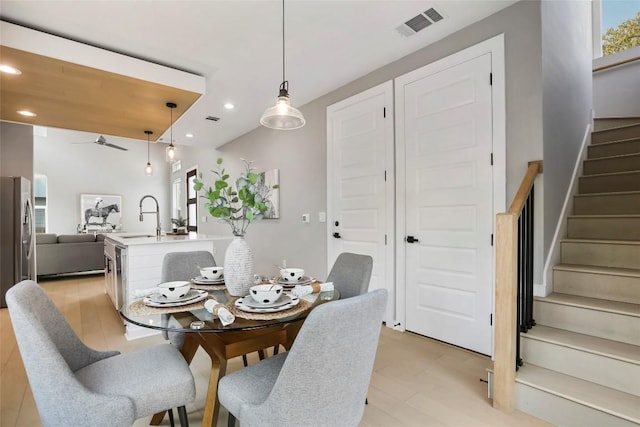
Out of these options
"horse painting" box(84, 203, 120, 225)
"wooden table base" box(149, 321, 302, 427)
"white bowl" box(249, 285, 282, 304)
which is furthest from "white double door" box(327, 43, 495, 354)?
"horse painting" box(84, 203, 120, 225)

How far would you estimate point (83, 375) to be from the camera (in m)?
1.35

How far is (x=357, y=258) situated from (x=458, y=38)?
6.68 ft

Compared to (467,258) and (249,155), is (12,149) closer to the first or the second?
(249,155)

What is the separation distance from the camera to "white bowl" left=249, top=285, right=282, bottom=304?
1.44 meters

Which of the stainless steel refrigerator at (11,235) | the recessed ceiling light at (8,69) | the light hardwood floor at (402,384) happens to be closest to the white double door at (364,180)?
the light hardwood floor at (402,384)

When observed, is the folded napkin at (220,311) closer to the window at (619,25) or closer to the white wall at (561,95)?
the white wall at (561,95)

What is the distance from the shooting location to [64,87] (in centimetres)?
299

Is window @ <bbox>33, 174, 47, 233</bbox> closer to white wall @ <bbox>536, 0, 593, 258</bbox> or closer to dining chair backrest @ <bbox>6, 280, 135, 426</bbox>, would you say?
dining chair backrest @ <bbox>6, 280, 135, 426</bbox>

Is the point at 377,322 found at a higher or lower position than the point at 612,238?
lower

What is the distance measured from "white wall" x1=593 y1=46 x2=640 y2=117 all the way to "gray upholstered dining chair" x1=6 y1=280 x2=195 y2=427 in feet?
17.7

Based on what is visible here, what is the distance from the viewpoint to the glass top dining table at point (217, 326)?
1.26m

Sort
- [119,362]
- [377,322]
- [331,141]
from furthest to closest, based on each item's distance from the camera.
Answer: [331,141]
[119,362]
[377,322]

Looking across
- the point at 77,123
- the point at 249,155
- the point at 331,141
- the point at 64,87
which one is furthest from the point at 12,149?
the point at 331,141

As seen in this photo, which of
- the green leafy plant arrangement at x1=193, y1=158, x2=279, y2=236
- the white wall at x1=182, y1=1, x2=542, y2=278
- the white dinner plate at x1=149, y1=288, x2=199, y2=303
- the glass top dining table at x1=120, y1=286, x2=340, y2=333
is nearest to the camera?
the glass top dining table at x1=120, y1=286, x2=340, y2=333
